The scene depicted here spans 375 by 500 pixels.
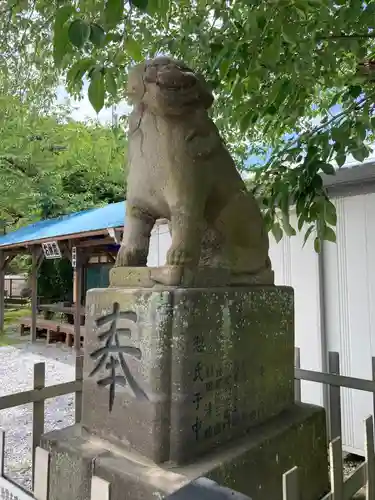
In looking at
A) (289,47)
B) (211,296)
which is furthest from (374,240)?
(211,296)

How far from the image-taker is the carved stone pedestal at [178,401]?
1.34 meters

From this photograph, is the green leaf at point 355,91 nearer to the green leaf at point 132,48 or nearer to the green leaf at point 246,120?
the green leaf at point 246,120

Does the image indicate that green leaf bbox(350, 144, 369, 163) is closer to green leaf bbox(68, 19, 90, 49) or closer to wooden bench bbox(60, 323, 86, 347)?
green leaf bbox(68, 19, 90, 49)

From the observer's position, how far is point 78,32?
1104 mm

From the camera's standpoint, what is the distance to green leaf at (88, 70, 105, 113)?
138 cm

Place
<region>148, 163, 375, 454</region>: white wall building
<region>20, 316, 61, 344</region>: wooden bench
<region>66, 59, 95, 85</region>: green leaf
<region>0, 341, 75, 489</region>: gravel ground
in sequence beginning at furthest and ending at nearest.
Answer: <region>20, 316, 61, 344</region>: wooden bench
<region>0, 341, 75, 489</region>: gravel ground
<region>148, 163, 375, 454</region>: white wall building
<region>66, 59, 95, 85</region>: green leaf

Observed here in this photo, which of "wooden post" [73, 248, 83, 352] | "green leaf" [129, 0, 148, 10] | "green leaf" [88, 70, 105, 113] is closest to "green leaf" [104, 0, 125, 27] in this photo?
"green leaf" [129, 0, 148, 10]

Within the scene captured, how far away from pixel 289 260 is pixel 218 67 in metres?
1.88

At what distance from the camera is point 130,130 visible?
5.45 feet

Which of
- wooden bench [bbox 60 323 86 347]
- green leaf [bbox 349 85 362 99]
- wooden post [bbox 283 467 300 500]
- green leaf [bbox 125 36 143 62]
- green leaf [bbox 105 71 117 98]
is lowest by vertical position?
wooden bench [bbox 60 323 86 347]

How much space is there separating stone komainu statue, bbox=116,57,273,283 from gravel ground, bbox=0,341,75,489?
2035mm

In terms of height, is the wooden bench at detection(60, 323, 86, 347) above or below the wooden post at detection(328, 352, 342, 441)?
below

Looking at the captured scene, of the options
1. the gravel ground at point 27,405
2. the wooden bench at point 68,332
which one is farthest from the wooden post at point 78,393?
the wooden bench at point 68,332

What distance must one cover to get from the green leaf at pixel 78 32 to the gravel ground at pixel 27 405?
2555 millimetres
